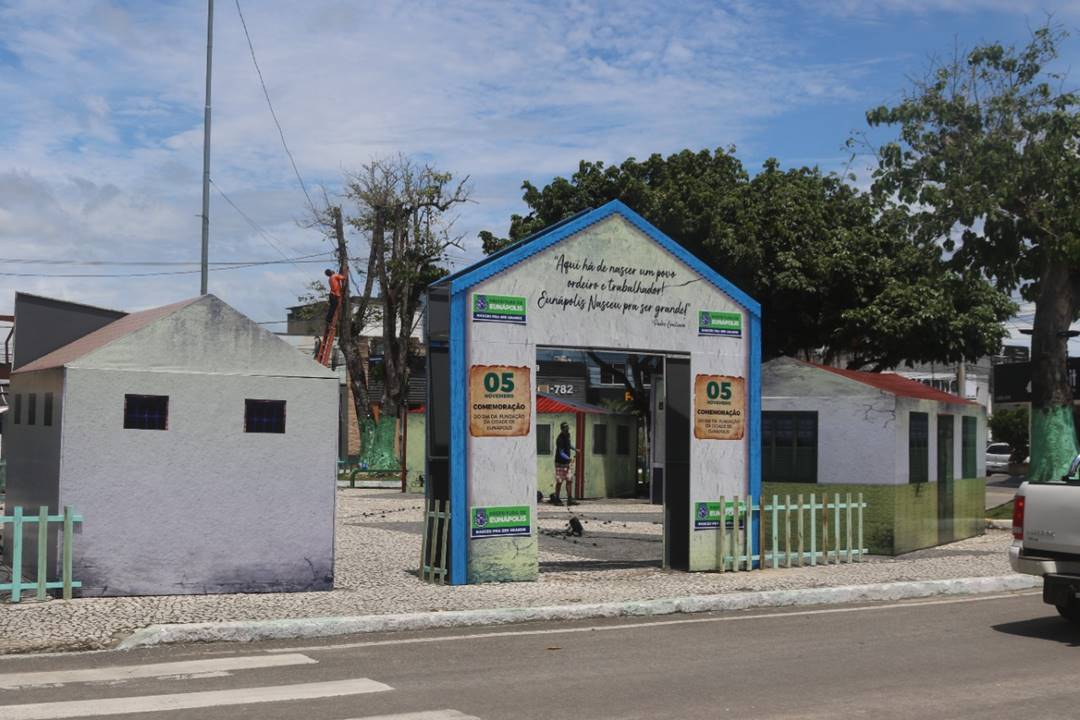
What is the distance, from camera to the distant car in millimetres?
55625

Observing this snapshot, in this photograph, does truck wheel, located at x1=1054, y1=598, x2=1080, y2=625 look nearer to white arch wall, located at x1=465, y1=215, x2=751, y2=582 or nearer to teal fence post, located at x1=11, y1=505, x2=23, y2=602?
white arch wall, located at x1=465, y1=215, x2=751, y2=582

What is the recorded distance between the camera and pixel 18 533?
11.4m

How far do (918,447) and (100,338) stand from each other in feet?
38.7


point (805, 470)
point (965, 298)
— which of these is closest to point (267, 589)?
point (805, 470)

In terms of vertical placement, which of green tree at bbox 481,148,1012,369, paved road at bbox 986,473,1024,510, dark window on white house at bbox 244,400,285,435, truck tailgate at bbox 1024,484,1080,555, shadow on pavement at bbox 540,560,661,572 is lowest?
paved road at bbox 986,473,1024,510

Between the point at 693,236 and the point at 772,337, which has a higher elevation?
the point at 693,236

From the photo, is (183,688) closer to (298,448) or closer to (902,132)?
(298,448)

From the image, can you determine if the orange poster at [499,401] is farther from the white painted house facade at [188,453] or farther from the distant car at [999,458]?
the distant car at [999,458]

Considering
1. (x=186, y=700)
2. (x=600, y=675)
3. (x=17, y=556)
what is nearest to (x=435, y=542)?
(x=17, y=556)

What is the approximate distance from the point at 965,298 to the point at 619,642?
25502 millimetres

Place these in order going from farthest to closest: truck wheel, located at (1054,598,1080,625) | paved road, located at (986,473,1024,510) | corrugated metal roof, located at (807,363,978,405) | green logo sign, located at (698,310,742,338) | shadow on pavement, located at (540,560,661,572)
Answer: paved road, located at (986,473,1024,510), corrugated metal roof, located at (807,363,978,405), shadow on pavement, located at (540,560,661,572), green logo sign, located at (698,310,742,338), truck wheel, located at (1054,598,1080,625)

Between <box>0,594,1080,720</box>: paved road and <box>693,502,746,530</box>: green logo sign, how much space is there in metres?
3.52

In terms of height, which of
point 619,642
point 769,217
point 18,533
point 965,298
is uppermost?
point 769,217

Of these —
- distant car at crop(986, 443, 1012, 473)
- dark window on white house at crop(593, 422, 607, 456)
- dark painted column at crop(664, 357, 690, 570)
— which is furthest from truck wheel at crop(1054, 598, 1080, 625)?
distant car at crop(986, 443, 1012, 473)
